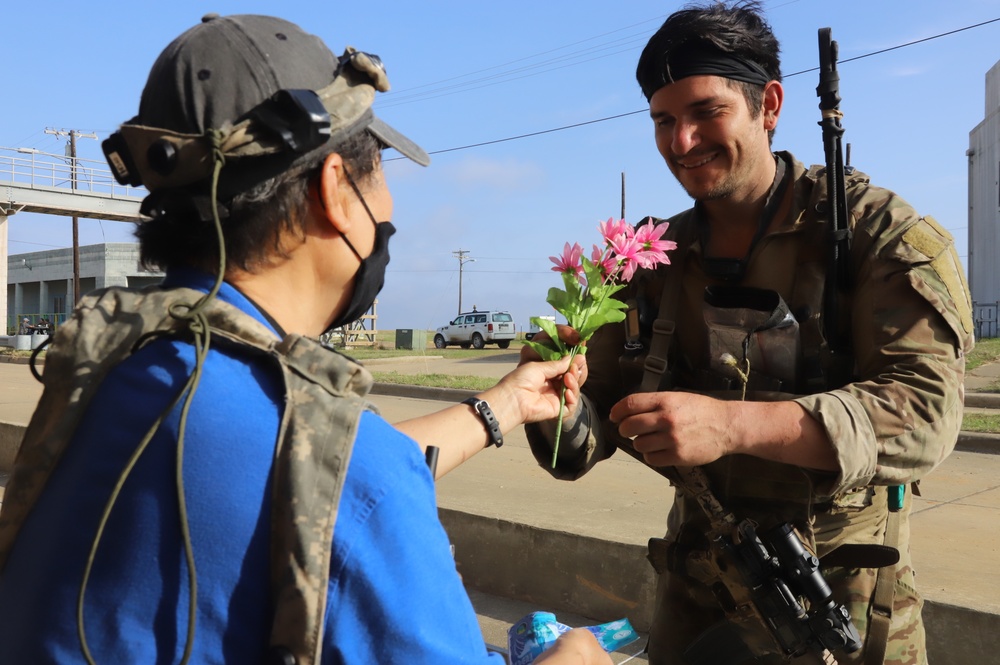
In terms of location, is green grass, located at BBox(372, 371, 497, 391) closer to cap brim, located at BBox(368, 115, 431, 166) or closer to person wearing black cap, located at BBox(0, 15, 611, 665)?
cap brim, located at BBox(368, 115, 431, 166)

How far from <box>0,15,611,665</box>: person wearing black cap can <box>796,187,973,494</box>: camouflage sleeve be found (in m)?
0.93

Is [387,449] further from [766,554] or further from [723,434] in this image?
[766,554]

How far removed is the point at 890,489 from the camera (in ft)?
7.98

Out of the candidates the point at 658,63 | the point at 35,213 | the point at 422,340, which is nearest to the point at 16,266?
the point at 35,213

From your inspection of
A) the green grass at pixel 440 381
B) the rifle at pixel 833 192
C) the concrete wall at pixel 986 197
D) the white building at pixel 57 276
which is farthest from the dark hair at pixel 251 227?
the white building at pixel 57 276

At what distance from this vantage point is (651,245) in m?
2.59

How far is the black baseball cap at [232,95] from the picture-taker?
143 centimetres

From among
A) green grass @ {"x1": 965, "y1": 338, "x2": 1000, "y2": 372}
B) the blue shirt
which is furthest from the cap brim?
green grass @ {"x1": 965, "y1": 338, "x2": 1000, "y2": 372}

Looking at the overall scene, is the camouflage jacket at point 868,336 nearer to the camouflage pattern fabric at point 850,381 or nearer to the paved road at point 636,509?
the camouflage pattern fabric at point 850,381

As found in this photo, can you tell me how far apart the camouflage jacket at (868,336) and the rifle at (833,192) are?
0.02 metres

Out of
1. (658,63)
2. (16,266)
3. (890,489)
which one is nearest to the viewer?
(890,489)

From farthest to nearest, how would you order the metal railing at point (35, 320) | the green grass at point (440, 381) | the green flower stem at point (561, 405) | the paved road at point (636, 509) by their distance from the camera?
the metal railing at point (35, 320)
the green grass at point (440, 381)
the paved road at point (636, 509)
the green flower stem at point (561, 405)

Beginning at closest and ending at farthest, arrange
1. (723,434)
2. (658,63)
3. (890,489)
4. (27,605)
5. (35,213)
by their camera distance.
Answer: (27,605)
(723,434)
(890,489)
(658,63)
(35,213)

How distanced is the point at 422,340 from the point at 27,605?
37964mm
